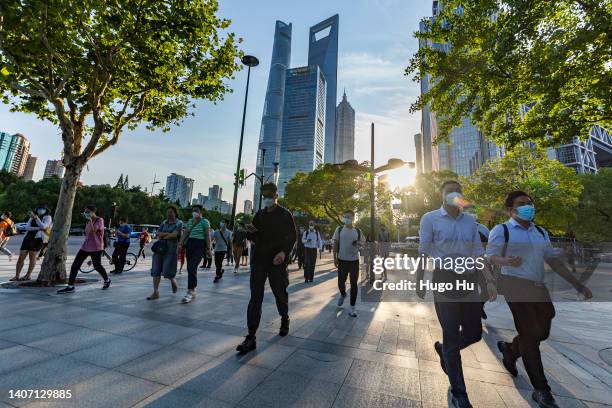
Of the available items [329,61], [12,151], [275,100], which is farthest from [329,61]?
[12,151]

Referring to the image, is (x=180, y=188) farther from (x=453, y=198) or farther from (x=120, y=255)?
(x=453, y=198)

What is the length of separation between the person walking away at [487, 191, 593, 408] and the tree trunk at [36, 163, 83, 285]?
27.3 feet

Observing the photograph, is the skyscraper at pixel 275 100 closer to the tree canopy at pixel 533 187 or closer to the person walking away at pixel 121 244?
the tree canopy at pixel 533 187

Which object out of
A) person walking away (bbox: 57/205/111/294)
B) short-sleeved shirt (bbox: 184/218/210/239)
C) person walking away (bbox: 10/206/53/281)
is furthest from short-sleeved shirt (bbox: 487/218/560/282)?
person walking away (bbox: 10/206/53/281)

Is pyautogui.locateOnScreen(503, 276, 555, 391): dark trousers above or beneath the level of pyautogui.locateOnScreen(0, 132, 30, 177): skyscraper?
beneath

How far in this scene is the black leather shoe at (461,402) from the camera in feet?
7.25

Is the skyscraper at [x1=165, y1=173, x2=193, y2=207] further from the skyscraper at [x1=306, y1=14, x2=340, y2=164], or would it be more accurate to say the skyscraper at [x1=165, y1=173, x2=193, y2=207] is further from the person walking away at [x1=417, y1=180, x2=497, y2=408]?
the person walking away at [x1=417, y1=180, x2=497, y2=408]

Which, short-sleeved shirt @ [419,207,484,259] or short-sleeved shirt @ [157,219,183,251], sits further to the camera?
short-sleeved shirt @ [157,219,183,251]

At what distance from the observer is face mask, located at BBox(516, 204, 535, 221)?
2.70 m

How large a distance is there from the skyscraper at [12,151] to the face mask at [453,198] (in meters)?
146

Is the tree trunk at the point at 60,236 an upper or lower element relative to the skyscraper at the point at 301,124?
lower

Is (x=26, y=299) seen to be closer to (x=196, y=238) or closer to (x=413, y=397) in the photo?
(x=196, y=238)

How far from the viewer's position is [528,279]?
255 centimetres

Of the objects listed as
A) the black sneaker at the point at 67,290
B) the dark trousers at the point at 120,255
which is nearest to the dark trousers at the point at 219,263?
the dark trousers at the point at 120,255
